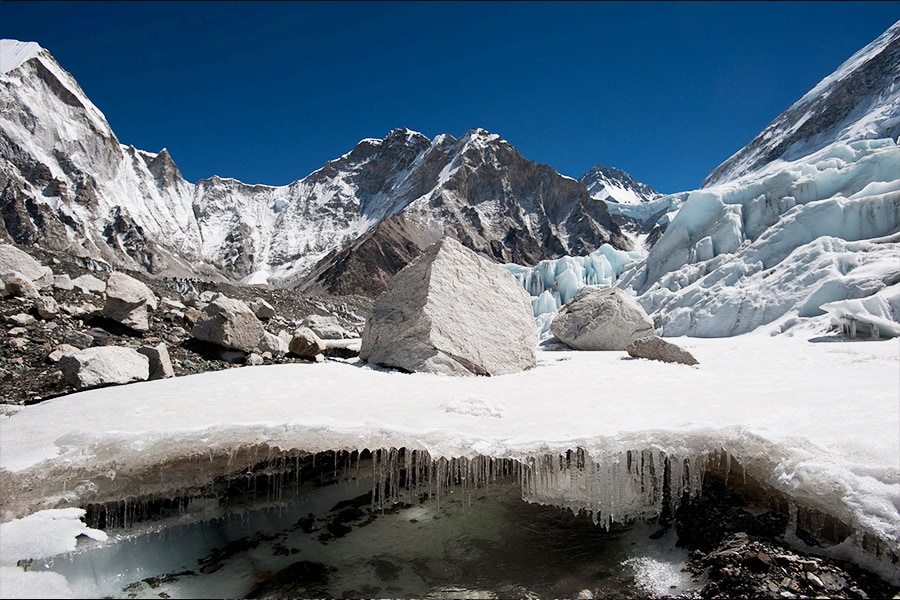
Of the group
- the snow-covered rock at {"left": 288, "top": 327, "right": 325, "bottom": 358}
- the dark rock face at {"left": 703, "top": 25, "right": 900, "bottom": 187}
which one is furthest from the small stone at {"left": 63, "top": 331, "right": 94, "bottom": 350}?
the dark rock face at {"left": 703, "top": 25, "right": 900, "bottom": 187}

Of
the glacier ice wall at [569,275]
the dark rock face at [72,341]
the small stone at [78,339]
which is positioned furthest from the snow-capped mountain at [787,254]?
the small stone at [78,339]

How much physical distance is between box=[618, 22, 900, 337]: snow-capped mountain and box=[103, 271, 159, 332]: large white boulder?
54.8ft

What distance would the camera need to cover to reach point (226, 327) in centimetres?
984

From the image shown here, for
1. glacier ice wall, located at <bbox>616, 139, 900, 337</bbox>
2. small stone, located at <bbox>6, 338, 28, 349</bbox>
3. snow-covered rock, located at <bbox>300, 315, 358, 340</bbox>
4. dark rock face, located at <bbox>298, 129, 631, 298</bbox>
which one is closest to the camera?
small stone, located at <bbox>6, 338, 28, 349</bbox>

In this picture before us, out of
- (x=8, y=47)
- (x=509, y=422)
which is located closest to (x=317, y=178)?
(x=8, y=47)

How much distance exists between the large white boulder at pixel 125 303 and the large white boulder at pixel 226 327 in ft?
3.59

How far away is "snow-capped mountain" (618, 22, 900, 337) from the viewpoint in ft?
51.3

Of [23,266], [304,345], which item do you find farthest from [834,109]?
[23,266]

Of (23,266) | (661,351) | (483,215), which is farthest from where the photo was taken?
(483,215)

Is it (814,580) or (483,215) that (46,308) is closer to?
(814,580)

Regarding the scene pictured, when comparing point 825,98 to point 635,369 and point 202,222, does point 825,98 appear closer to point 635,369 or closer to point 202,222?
point 635,369

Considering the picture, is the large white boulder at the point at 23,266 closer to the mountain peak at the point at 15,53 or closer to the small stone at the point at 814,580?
the small stone at the point at 814,580

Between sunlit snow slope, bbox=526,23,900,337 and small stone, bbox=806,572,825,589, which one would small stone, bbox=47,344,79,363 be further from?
sunlit snow slope, bbox=526,23,900,337

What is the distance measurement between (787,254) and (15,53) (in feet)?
456
